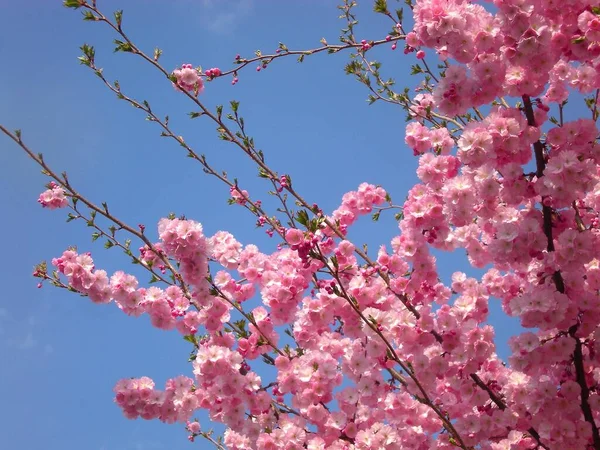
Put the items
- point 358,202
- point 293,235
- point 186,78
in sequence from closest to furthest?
point 293,235 → point 186,78 → point 358,202

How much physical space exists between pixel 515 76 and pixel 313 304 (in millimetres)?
2131

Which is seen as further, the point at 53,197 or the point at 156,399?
the point at 53,197

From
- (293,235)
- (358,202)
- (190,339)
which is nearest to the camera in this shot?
(293,235)

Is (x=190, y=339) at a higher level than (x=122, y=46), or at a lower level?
lower

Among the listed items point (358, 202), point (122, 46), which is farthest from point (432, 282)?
point (122, 46)

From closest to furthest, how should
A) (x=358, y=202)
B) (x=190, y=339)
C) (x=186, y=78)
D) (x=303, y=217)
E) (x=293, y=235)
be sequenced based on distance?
(x=303, y=217)
(x=293, y=235)
(x=190, y=339)
(x=186, y=78)
(x=358, y=202)

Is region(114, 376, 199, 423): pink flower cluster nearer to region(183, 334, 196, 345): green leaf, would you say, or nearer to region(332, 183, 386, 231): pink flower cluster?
region(183, 334, 196, 345): green leaf

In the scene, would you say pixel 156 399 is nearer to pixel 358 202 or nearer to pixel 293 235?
pixel 293 235

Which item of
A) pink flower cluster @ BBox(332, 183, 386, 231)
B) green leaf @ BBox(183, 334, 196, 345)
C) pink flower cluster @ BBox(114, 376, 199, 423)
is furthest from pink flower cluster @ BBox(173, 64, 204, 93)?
pink flower cluster @ BBox(114, 376, 199, 423)

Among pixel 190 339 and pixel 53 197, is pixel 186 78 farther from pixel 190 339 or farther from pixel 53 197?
pixel 190 339

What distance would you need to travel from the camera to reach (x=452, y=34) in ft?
12.0

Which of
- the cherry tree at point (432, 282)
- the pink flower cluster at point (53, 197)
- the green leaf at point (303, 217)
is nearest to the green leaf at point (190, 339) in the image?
the cherry tree at point (432, 282)

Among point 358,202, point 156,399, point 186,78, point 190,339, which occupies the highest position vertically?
point 186,78

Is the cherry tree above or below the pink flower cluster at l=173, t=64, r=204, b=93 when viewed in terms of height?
below
